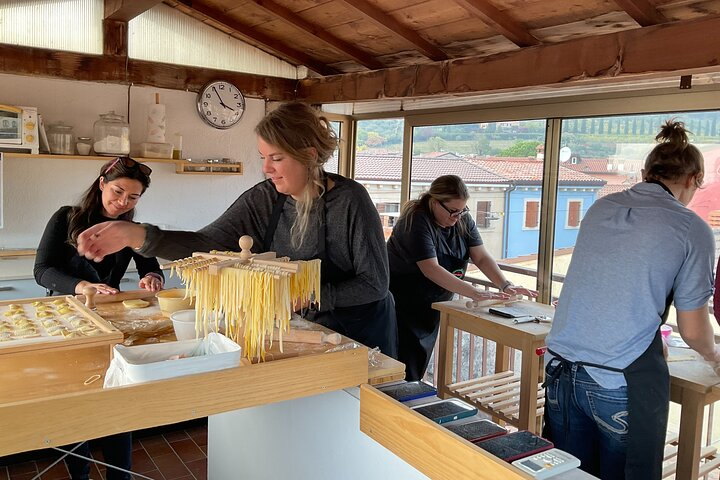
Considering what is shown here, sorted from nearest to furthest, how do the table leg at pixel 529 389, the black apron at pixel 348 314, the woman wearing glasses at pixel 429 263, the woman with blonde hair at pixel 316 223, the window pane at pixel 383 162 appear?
the woman with blonde hair at pixel 316 223 < the black apron at pixel 348 314 < the table leg at pixel 529 389 < the woman wearing glasses at pixel 429 263 < the window pane at pixel 383 162

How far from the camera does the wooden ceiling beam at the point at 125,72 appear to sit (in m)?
4.02

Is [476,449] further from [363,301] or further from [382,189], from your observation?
[382,189]

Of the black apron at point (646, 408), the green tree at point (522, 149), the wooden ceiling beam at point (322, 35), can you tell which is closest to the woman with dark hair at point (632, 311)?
the black apron at point (646, 408)

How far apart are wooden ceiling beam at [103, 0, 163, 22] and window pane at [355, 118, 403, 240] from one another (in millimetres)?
1901

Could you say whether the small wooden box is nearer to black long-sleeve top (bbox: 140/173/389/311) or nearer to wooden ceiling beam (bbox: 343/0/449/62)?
black long-sleeve top (bbox: 140/173/389/311)

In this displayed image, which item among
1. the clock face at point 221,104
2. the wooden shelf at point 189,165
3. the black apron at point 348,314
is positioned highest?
the clock face at point 221,104

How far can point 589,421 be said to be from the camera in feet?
6.48

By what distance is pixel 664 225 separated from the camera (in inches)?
70.6

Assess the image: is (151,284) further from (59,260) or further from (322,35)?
(322,35)

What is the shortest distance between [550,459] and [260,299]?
60 centimetres

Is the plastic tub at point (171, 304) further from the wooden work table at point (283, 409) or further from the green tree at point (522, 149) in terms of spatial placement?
the green tree at point (522, 149)

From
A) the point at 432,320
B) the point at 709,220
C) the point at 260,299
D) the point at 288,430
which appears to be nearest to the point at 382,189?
the point at 432,320

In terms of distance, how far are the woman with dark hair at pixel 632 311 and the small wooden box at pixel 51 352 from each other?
51.7 inches

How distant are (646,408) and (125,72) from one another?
12.6 feet
